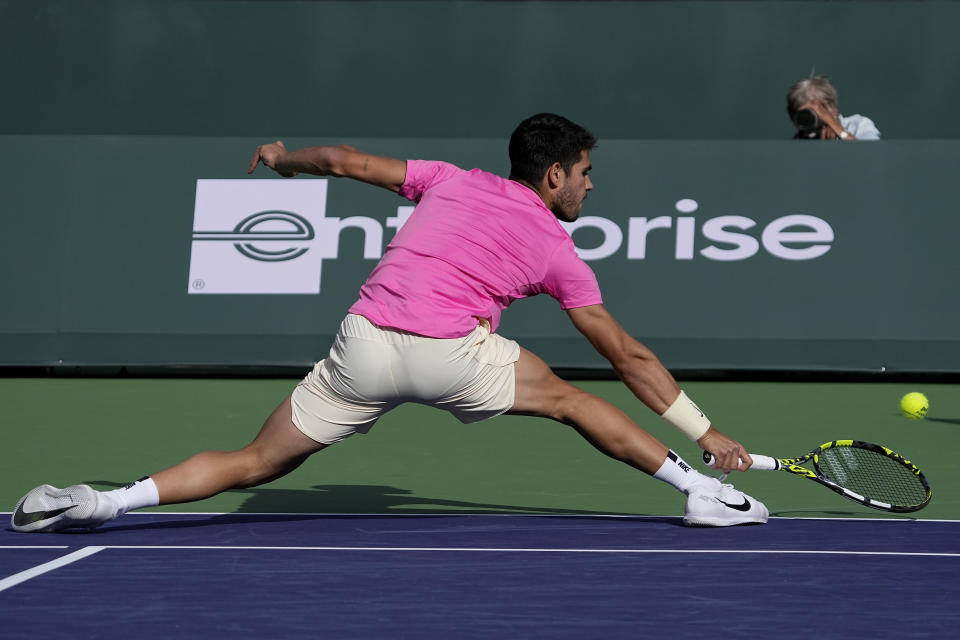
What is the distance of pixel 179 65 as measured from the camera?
14500 mm

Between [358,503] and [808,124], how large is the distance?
229 inches

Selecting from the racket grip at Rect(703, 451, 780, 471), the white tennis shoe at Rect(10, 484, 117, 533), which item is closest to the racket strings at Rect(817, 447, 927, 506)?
the racket grip at Rect(703, 451, 780, 471)

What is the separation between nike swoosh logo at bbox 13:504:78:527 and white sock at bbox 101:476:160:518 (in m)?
0.14

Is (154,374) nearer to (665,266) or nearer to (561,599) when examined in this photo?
(665,266)

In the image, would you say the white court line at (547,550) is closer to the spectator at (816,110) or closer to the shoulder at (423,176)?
the shoulder at (423,176)

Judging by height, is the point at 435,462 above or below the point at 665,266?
below

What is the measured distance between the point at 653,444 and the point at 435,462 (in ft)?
6.78

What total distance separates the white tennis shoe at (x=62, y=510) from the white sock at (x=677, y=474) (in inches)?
69.5

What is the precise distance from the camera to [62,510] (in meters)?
4.67

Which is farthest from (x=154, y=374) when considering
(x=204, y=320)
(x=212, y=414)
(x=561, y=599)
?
(x=561, y=599)

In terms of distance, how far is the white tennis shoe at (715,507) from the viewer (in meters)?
5.04

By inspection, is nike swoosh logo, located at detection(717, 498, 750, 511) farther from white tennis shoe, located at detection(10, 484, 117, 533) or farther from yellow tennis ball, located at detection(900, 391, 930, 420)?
yellow tennis ball, located at detection(900, 391, 930, 420)

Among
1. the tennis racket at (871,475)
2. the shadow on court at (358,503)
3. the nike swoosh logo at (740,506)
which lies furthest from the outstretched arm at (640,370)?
the shadow on court at (358,503)

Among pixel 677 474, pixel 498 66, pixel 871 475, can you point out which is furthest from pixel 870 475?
pixel 498 66
